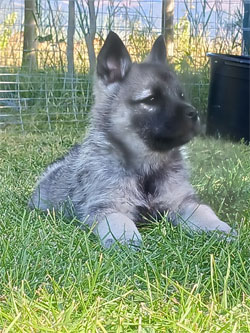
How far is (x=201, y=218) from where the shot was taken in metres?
3.04

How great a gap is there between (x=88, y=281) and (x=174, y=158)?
1268 mm

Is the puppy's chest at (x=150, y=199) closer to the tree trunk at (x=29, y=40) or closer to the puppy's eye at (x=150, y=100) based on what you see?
the puppy's eye at (x=150, y=100)

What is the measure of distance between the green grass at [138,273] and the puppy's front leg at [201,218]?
0.07 m

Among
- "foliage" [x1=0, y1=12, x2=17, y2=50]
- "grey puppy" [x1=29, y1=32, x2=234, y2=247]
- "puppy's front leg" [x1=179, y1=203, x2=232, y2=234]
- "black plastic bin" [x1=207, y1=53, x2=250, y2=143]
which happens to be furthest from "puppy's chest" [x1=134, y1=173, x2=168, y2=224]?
"foliage" [x1=0, y1=12, x2=17, y2=50]

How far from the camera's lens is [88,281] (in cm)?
217

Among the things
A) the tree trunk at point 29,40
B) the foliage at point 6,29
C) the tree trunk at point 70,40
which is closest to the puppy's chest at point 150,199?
the tree trunk at point 70,40

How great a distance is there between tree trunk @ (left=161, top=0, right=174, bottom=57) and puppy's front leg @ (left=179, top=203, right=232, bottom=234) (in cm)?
91

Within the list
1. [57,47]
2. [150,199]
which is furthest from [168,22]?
[57,47]

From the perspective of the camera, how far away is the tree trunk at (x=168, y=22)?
3.61 metres

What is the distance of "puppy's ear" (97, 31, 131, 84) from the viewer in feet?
10.5

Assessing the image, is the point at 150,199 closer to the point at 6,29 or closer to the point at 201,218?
the point at 201,218

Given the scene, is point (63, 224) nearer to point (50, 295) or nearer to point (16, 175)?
point (50, 295)

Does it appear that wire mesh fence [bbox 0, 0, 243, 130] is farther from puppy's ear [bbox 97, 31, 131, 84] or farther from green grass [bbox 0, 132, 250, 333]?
green grass [bbox 0, 132, 250, 333]

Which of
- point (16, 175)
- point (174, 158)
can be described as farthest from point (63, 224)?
point (16, 175)
